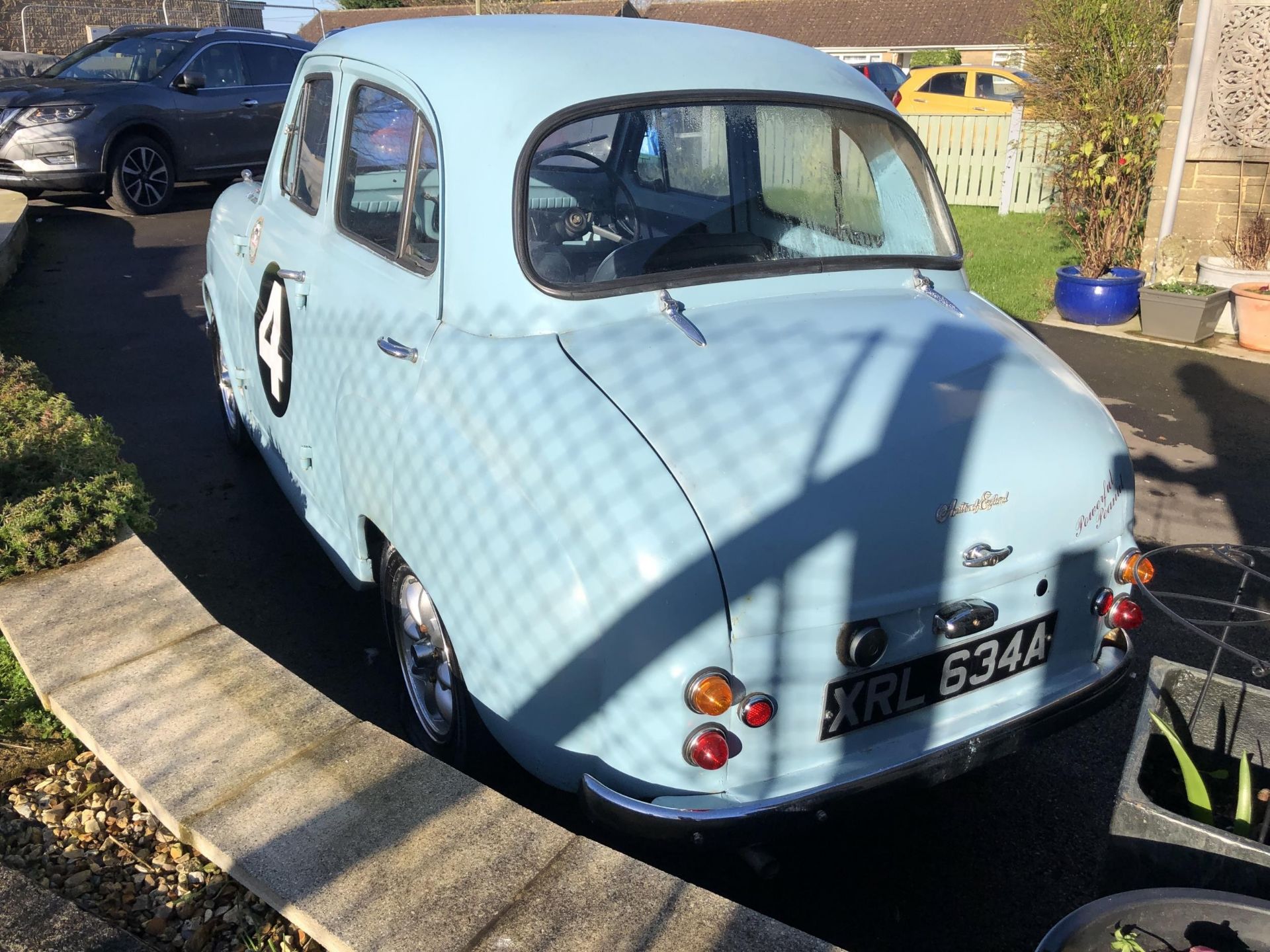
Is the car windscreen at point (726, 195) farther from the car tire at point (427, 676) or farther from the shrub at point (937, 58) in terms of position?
the shrub at point (937, 58)

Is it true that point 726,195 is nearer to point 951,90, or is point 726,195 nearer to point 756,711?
point 756,711

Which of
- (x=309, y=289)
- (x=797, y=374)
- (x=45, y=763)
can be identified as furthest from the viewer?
(x=309, y=289)

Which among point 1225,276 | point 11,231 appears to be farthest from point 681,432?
point 11,231

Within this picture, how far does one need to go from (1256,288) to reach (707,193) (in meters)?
6.49

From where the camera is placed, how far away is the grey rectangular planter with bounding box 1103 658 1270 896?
221 centimetres

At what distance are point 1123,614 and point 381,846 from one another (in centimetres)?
203

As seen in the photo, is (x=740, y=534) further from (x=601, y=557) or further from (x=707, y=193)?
(x=707, y=193)

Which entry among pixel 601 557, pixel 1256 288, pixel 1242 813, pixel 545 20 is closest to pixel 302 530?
pixel 545 20

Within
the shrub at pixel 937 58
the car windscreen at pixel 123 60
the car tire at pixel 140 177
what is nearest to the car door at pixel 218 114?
the car tire at pixel 140 177

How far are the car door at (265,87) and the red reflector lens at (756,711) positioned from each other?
12.1 m

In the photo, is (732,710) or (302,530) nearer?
(732,710)

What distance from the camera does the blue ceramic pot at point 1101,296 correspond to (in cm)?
876

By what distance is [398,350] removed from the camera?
Answer: 2924 millimetres

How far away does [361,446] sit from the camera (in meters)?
3.12
